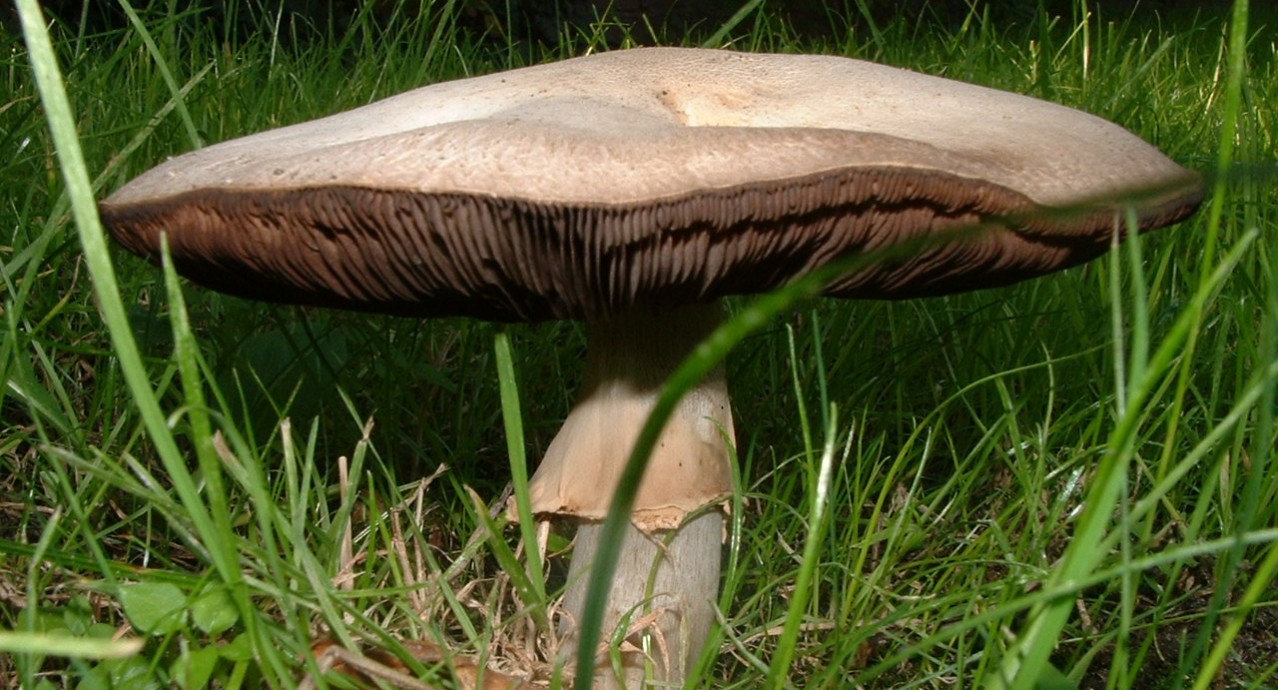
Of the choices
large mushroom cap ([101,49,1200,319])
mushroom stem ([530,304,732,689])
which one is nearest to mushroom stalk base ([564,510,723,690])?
mushroom stem ([530,304,732,689])

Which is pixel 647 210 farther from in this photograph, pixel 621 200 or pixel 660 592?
pixel 660 592

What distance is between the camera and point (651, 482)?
1960 millimetres

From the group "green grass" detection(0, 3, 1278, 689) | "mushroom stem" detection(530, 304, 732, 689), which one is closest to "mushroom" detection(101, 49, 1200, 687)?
"mushroom stem" detection(530, 304, 732, 689)

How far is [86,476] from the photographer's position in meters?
1.97

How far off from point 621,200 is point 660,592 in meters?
0.91

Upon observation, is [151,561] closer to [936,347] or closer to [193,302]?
[193,302]

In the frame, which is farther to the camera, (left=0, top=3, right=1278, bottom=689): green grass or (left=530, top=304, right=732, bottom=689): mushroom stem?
(left=530, top=304, right=732, bottom=689): mushroom stem

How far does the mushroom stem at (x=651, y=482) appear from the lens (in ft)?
6.35

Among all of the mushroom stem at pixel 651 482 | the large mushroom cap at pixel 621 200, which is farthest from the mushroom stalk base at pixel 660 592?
the large mushroom cap at pixel 621 200

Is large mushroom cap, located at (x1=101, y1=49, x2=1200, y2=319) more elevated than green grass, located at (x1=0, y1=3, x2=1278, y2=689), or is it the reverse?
large mushroom cap, located at (x1=101, y1=49, x2=1200, y2=319)

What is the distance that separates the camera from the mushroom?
1.28 meters

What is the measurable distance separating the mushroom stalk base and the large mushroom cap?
48 centimetres

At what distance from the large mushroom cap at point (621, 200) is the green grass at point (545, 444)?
0.15 meters

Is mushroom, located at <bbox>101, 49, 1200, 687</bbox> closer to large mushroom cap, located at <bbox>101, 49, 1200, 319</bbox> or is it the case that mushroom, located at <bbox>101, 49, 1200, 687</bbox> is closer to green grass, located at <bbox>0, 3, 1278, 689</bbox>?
large mushroom cap, located at <bbox>101, 49, 1200, 319</bbox>
